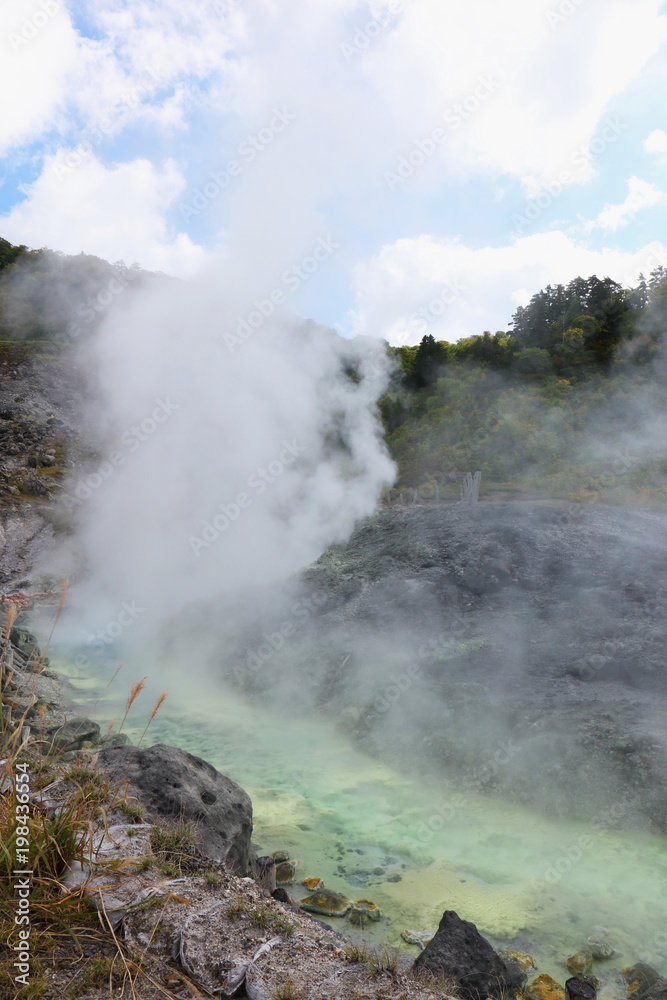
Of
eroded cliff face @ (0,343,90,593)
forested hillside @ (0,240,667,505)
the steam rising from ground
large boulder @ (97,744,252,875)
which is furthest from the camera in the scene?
forested hillside @ (0,240,667,505)

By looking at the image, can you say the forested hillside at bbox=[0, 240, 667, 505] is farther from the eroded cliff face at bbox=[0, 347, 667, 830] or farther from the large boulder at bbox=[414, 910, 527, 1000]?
the large boulder at bbox=[414, 910, 527, 1000]

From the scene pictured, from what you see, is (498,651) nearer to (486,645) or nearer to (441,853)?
(486,645)

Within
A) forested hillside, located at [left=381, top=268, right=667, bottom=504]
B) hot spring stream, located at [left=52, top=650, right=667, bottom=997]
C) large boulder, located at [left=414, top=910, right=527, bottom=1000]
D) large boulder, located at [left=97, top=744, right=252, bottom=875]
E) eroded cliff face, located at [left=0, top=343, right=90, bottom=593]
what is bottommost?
hot spring stream, located at [left=52, top=650, right=667, bottom=997]

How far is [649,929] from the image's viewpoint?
4.78 m

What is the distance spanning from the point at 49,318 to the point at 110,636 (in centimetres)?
3074

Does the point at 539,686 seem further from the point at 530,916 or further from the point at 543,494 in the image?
the point at 543,494

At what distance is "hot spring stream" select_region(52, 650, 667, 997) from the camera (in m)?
4.75

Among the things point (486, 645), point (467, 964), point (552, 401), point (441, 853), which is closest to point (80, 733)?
point (441, 853)

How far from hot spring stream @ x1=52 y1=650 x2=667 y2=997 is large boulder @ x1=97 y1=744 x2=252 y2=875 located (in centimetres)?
100

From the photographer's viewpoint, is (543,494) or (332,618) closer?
(332,618)

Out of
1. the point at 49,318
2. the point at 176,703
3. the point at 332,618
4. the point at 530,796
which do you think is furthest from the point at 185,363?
the point at 49,318

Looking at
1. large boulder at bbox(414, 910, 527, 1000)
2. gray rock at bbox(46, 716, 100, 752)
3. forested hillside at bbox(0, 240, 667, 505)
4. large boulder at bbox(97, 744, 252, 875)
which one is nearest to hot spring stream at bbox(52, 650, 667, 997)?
large boulder at bbox(414, 910, 527, 1000)

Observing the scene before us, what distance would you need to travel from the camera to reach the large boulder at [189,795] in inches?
174

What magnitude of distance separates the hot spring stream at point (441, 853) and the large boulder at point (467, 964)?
0.67 meters
